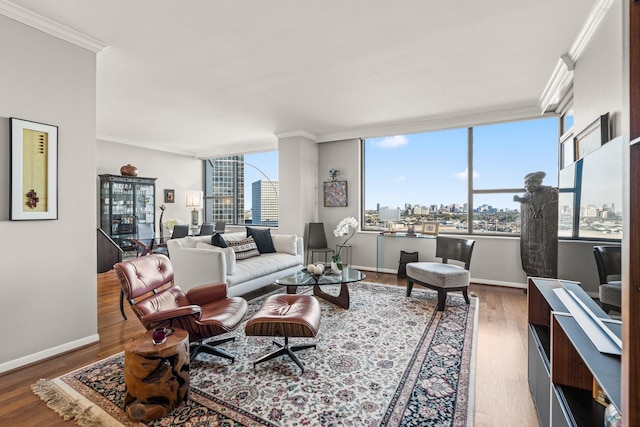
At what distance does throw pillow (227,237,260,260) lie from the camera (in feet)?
13.6

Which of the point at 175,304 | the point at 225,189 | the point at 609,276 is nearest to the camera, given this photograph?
the point at 609,276

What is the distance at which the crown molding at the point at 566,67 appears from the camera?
7.13 feet

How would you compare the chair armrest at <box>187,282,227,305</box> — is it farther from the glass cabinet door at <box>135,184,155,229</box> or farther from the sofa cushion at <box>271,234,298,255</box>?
the glass cabinet door at <box>135,184,155,229</box>

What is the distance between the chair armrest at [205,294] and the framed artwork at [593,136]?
297 centimetres

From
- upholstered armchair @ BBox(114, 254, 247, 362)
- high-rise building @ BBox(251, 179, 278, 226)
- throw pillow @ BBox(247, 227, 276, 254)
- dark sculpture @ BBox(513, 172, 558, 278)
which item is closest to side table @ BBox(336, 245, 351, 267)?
throw pillow @ BBox(247, 227, 276, 254)

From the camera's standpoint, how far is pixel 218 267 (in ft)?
10.9

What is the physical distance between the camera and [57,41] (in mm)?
2396

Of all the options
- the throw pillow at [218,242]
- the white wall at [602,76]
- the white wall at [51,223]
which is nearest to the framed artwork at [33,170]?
the white wall at [51,223]

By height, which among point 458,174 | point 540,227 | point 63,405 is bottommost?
point 63,405

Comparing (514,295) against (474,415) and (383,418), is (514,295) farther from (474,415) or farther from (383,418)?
(383,418)

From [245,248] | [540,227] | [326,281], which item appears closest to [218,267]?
[245,248]

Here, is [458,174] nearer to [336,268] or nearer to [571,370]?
[336,268]

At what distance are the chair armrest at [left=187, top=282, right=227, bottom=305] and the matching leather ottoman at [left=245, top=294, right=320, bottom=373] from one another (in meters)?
0.45

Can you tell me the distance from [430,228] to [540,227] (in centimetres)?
165
